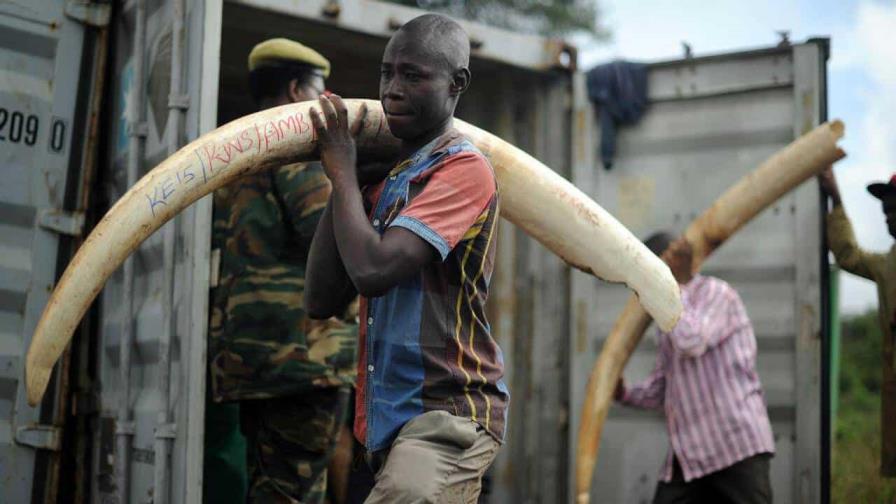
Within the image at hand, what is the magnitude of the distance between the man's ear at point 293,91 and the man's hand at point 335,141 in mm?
1771

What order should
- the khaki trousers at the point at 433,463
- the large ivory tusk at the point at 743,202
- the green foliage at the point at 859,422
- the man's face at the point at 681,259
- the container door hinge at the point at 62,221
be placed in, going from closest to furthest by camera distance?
the khaki trousers at the point at 433,463 → the container door hinge at the point at 62,221 → the large ivory tusk at the point at 743,202 → the man's face at the point at 681,259 → the green foliage at the point at 859,422

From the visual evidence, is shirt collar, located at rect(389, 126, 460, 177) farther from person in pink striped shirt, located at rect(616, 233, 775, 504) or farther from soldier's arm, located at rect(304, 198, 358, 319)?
person in pink striped shirt, located at rect(616, 233, 775, 504)

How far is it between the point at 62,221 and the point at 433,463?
107 inches

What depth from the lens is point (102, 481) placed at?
4770 millimetres

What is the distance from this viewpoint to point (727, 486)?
523 cm

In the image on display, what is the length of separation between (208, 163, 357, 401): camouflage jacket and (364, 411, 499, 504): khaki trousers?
1.76 meters

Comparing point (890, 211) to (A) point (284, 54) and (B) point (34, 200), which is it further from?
(B) point (34, 200)

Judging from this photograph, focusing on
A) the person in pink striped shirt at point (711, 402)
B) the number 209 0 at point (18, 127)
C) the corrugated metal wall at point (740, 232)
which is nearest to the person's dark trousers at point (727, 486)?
the person in pink striped shirt at point (711, 402)

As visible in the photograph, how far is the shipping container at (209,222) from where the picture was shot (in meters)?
4.43

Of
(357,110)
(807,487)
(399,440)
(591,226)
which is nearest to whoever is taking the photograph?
(399,440)

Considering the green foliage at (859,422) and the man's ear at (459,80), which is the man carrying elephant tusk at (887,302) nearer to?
the green foliage at (859,422)

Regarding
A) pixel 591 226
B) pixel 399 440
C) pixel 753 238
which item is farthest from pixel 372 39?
pixel 399 440

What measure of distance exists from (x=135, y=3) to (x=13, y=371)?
5.13ft

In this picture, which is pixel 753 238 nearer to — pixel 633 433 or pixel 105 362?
pixel 633 433
